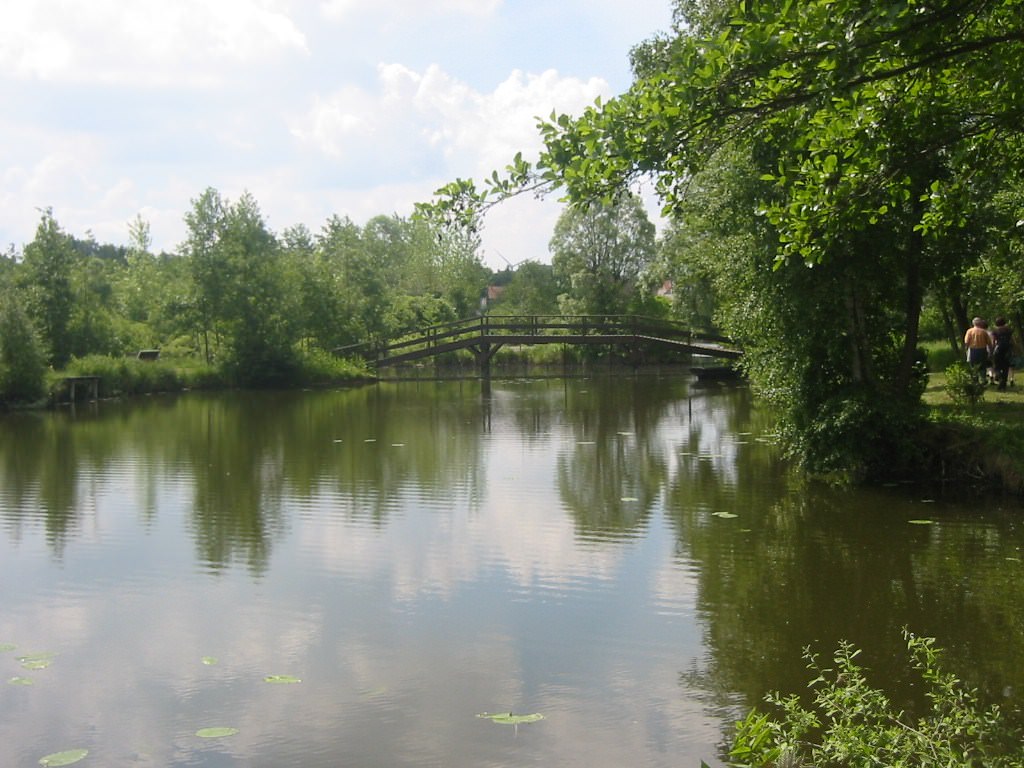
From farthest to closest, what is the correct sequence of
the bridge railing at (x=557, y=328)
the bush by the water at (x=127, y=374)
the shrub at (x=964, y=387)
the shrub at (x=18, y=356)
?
1. the bridge railing at (x=557, y=328)
2. the bush by the water at (x=127, y=374)
3. the shrub at (x=18, y=356)
4. the shrub at (x=964, y=387)

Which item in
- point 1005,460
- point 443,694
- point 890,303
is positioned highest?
point 890,303

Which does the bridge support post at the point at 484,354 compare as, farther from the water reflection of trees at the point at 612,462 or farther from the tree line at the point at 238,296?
the water reflection of trees at the point at 612,462

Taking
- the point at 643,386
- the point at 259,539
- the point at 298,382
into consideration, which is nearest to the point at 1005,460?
the point at 259,539

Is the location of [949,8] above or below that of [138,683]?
above

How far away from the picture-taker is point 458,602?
847cm

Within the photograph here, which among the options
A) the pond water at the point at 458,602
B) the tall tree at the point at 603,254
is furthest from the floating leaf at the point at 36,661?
the tall tree at the point at 603,254

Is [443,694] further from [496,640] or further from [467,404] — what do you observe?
[467,404]

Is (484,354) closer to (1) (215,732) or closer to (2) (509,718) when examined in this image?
(2) (509,718)

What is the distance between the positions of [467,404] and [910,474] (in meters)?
17.3

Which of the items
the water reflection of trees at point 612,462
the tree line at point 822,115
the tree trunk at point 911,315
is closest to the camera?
the tree line at point 822,115

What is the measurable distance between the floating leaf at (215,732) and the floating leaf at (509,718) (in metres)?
1.35

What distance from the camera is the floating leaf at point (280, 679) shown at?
663 centimetres

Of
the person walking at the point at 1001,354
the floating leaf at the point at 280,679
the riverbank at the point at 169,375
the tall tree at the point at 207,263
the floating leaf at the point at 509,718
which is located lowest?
the floating leaf at the point at 509,718

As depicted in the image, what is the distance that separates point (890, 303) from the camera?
13742 mm
